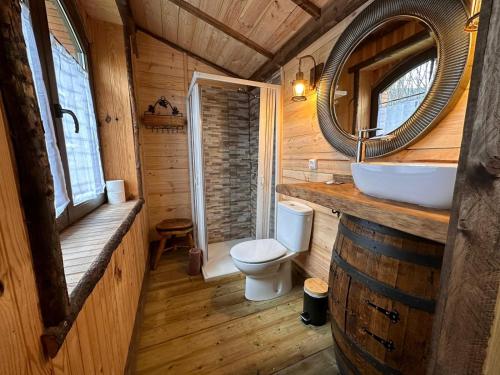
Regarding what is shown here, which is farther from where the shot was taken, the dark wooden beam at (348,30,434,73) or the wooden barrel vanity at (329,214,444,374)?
the dark wooden beam at (348,30,434,73)

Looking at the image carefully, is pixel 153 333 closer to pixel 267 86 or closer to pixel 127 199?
pixel 127 199

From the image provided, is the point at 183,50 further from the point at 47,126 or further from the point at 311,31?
the point at 47,126

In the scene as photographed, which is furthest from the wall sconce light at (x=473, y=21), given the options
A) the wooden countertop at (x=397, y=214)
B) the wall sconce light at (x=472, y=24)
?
the wooden countertop at (x=397, y=214)

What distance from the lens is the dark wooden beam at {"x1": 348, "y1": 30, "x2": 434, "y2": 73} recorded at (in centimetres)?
97

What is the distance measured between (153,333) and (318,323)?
115 cm

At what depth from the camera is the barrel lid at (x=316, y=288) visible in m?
1.42

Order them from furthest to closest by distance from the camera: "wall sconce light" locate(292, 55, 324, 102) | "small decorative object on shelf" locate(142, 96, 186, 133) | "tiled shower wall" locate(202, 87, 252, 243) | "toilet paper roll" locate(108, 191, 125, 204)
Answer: "tiled shower wall" locate(202, 87, 252, 243)
"small decorative object on shelf" locate(142, 96, 186, 133)
"toilet paper roll" locate(108, 191, 125, 204)
"wall sconce light" locate(292, 55, 324, 102)

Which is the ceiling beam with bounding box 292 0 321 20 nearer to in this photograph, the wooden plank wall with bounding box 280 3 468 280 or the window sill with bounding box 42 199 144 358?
the wooden plank wall with bounding box 280 3 468 280

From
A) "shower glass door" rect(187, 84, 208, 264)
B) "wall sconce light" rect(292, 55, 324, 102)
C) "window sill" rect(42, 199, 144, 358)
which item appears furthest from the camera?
"shower glass door" rect(187, 84, 208, 264)

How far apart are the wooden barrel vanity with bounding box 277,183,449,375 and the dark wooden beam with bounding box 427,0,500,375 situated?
0.17 metres

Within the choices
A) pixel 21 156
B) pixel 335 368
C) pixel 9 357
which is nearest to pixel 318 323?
pixel 335 368

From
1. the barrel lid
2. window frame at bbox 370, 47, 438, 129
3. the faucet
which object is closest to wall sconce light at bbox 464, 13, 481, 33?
window frame at bbox 370, 47, 438, 129

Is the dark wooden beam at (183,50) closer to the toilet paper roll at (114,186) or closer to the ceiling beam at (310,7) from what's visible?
the ceiling beam at (310,7)

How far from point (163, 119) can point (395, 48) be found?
84.4 inches
